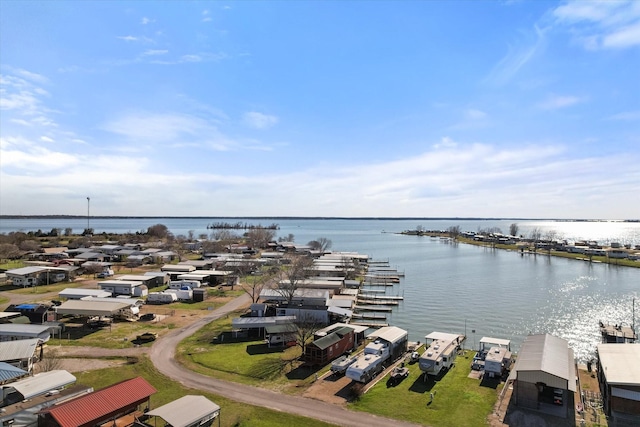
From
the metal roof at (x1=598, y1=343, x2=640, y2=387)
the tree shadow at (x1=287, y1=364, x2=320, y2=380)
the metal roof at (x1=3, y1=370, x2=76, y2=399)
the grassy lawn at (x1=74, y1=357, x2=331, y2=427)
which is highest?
the metal roof at (x1=598, y1=343, x2=640, y2=387)

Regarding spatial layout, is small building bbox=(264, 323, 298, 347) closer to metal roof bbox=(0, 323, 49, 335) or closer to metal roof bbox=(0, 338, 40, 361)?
metal roof bbox=(0, 338, 40, 361)

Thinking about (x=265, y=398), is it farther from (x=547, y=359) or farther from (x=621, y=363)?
(x=621, y=363)

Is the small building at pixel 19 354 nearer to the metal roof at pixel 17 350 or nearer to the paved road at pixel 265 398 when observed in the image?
the metal roof at pixel 17 350

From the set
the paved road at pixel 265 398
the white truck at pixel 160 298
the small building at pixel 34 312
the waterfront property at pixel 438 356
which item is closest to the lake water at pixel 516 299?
the waterfront property at pixel 438 356

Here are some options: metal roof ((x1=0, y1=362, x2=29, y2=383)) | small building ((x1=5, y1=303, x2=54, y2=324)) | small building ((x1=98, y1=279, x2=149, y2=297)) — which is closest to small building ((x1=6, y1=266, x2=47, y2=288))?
small building ((x1=98, y1=279, x2=149, y2=297))

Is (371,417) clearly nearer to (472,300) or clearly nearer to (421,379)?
(421,379)

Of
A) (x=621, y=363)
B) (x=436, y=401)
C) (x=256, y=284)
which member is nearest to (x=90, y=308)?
(x=256, y=284)
